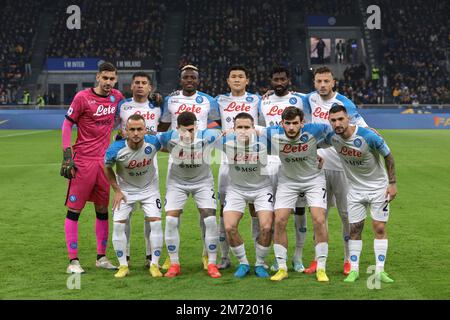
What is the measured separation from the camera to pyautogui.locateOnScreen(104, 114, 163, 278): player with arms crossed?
8.14 m

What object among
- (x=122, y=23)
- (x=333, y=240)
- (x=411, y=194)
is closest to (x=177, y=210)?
(x=333, y=240)

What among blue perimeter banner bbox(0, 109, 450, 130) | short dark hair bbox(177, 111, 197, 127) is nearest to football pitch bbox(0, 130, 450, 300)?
short dark hair bbox(177, 111, 197, 127)

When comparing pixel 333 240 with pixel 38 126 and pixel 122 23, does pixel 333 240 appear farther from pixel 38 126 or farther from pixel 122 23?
pixel 122 23

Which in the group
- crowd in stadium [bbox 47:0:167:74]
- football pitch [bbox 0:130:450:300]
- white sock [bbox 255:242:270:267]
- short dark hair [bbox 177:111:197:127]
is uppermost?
crowd in stadium [bbox 47:0:167:74]

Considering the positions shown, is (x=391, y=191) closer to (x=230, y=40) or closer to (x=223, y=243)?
(x=223, y=243)

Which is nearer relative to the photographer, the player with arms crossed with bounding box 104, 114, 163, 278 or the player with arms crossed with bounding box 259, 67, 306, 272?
the player with arms crossed with bounding box 104, 114, 163, 278

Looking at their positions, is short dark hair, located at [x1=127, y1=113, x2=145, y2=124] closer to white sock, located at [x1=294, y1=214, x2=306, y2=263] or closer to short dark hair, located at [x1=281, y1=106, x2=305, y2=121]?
short dark hair, located at [x1=281, y1=106, x2=305, y2=121]

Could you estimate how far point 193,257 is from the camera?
929cm

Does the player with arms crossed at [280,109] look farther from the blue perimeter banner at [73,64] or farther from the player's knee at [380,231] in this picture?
the blue perimeter banner at [73,64]

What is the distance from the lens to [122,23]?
4675cm

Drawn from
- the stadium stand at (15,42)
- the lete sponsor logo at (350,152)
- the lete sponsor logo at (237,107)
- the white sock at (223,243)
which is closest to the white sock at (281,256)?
the white sock at (223,243)

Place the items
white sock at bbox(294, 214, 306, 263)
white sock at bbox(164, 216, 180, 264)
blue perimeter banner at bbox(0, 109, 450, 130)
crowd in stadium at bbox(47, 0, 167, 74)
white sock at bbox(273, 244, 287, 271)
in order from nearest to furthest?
white sock at bbox(273, 244, 287, 271) < white sock at bbox(164, 216, 180, 264) < white sock at bbox(294, 214, 306, 263) < blue perimeter banner at bbox(0, 109, 450, 130) < crowd in stadium at bbox(47, 0, 167, 74)

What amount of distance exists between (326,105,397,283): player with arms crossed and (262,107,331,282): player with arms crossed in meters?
0.27

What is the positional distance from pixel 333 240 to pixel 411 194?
517 centimetres
